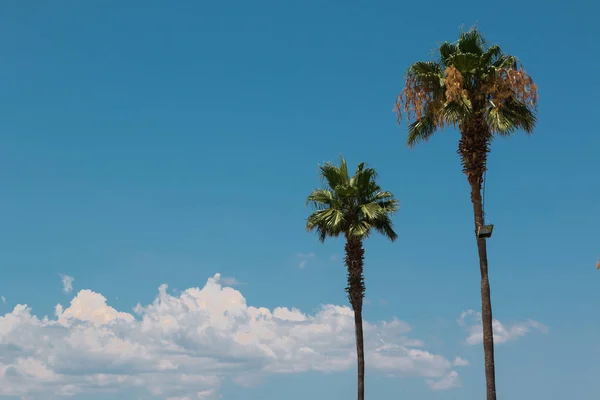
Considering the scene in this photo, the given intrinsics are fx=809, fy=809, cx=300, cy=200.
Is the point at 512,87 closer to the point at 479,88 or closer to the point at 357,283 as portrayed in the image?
the point at 479,88

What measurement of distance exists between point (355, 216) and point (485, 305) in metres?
12.5

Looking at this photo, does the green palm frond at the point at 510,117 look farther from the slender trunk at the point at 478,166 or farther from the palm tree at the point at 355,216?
the palm tree at the point at 355,216

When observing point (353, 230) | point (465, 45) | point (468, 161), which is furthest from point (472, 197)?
point (353, 230)

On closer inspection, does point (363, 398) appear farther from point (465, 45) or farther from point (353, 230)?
point (465, 45)

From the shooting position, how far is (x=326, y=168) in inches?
1614

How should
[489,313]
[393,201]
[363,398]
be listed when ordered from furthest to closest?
[393,201] → [363,398] → [489,313]

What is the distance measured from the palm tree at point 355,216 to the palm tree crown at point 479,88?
30.7 ft

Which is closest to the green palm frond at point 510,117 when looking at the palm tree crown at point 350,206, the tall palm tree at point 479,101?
the tall palm tree at point 479,101

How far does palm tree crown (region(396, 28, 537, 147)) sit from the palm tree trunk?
8.61 ft

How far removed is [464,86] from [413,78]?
222cm

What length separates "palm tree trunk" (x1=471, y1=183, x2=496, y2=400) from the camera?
27.2m

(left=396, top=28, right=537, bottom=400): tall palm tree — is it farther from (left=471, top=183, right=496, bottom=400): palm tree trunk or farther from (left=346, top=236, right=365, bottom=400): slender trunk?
(left=346, top=236, right=365, bottom=400): slender trunk

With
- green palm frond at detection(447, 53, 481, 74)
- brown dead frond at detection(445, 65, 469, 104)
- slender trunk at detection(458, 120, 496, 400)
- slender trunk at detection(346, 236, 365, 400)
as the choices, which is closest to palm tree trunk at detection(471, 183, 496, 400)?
slender trunk at detection(458, 120, 496, 400)

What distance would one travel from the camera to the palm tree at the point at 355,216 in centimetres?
3888
